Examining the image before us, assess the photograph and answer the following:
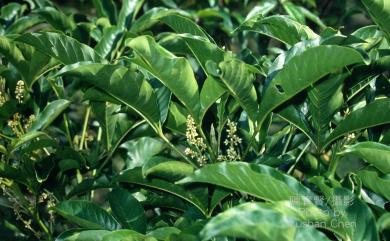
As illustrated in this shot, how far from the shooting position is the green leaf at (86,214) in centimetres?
139

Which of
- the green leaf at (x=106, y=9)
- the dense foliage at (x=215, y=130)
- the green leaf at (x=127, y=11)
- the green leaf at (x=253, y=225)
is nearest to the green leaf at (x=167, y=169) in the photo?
the dense foliage at (x=215, y=130)

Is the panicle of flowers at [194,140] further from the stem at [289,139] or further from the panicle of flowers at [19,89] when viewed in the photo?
the panicle of flowers at [19,89]

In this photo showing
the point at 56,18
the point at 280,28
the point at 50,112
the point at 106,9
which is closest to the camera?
the point at 280,28

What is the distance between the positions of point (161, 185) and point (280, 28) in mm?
377

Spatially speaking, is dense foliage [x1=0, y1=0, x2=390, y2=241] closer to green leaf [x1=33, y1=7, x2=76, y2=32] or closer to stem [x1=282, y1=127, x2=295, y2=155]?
stem [x1=282, y1=127, x2=295, y2=155]

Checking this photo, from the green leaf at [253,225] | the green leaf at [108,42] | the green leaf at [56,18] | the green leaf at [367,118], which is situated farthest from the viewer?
the green leaf at [56,18]

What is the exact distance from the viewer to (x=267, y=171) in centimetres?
112

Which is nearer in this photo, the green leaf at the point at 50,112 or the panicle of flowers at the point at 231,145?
the panicle of flowers at the point at 231,145

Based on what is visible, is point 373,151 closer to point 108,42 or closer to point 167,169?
point 167,169

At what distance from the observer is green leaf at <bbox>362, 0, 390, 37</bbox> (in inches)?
49.1

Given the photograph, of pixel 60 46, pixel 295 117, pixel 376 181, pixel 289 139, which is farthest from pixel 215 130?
pixel 376 181

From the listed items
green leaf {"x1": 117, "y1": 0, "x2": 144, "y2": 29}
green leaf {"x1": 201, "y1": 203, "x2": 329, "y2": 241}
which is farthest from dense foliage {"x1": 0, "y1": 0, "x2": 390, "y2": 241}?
green leaf {"x1": 117, "y1": 0, "x2": 144, "y2": 29}

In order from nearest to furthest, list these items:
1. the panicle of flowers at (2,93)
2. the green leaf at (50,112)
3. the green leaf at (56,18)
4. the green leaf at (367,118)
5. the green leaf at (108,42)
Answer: the green leaf at (367,118)
the green leaf at (50,112)
the panicle of flowers at (2,93)
the green leaf at (108,42)
the green leaf at (56,18)

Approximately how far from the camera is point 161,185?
1.40 m
